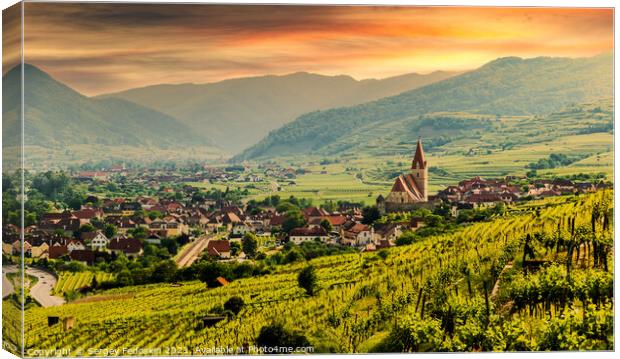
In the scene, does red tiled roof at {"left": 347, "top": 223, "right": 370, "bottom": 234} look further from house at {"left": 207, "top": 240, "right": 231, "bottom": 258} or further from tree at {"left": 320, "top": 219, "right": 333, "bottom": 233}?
house at {"left": 207, "top": 240, "right": 231, "bottom": 258}

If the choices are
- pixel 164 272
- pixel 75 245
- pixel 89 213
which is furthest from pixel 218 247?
pixel 75 245

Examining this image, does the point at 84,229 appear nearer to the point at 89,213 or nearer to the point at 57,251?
the point at 89,213

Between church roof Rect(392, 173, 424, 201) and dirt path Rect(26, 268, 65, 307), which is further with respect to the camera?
church roof Rect(392, 173, 424, 201)

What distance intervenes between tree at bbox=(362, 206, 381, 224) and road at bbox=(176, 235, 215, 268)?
2556mm

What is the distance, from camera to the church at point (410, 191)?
19.1m

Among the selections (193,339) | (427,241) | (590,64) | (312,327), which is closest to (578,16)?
(590,64)

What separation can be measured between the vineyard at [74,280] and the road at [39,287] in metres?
0.24

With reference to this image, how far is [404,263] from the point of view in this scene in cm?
1884

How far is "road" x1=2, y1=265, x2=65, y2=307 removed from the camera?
688 inches

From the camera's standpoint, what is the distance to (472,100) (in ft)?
63.7

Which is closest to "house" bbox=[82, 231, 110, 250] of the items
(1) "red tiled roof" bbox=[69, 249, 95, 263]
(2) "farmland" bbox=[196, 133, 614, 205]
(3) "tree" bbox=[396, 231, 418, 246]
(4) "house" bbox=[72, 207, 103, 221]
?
(1) "red tiled roof" bbox=[69, 249, 95, 263]

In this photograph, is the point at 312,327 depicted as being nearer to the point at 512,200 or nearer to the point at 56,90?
the point at 512,200

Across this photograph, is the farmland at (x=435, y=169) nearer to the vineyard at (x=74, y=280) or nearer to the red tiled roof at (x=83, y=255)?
the red tiled roof at (x=83, y=255)

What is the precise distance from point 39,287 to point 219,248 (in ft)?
9.82
